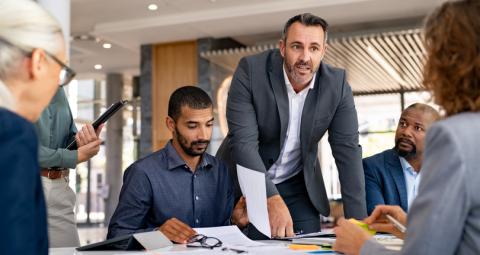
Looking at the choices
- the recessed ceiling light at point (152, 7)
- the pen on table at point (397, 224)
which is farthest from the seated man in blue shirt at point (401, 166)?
the recessed ceiling light at point (152, 7)

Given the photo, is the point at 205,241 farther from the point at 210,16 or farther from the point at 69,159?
the point at 210,16

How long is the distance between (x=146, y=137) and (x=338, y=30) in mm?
3693

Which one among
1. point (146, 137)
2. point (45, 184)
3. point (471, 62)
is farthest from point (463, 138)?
point (146, 137)

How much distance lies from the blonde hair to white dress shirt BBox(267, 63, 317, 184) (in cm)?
165

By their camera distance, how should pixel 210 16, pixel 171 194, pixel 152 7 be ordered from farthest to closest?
pixel 210 16, pixel 152 7, pixel 171 194

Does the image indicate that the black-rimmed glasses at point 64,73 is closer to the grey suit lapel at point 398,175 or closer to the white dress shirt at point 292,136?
the white dress shirt at point 292,136

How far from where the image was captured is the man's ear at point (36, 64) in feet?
3.75

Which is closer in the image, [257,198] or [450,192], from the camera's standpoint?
[450,192]

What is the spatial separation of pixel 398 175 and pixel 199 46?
287 inches

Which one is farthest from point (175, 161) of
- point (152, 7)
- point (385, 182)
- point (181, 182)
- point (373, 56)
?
point (373, 56)

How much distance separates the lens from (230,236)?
2.00 m

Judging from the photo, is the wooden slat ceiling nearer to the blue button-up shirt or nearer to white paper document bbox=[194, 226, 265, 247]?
the blue button-up shirt

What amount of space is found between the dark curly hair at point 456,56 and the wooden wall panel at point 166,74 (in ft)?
29.5

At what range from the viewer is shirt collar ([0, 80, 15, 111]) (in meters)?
1.05
